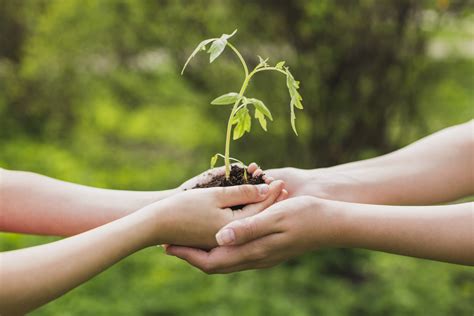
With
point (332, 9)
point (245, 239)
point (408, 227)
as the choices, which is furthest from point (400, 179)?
point (332, 9)

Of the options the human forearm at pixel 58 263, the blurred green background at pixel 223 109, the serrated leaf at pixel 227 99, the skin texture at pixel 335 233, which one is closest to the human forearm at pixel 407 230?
the skin texture at pixel 335 233

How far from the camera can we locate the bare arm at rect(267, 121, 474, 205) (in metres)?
2.55

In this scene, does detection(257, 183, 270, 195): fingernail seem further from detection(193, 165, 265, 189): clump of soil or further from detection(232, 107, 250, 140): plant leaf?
detection(232, 107, 250, 140): plant leaf

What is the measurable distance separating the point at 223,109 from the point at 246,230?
302 cm

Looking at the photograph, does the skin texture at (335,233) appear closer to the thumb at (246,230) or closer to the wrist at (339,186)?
the thumb at (246,230)

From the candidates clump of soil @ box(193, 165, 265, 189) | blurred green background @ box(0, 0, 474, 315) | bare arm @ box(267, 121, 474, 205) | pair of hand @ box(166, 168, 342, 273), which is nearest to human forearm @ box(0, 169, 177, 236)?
Answer: clump of soil @ box(193, 165, 265, 189)

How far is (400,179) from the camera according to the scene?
2.59 meters

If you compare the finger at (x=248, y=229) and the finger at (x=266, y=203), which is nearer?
the finger at (x=248, y=229)

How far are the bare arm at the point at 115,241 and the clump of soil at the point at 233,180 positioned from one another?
0.22 ft

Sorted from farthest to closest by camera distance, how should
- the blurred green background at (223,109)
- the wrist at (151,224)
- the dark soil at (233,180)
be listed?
1. the blurred green background at (223,109)
2. the dark soil at (233,180)
3. the wrist at (151,224)

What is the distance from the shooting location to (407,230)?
215 centimetres

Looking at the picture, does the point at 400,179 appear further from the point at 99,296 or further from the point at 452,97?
the point at 452,97

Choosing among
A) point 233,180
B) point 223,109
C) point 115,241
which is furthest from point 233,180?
point 223,109

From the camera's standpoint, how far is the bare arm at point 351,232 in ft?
7.02
